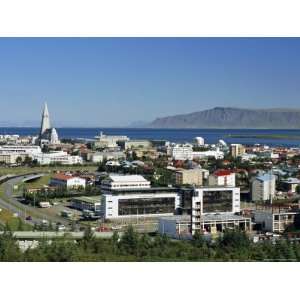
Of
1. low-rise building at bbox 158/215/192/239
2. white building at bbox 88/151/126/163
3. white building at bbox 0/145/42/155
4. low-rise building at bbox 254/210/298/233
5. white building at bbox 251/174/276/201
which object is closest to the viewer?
low-rise building at bbox 158/215/192/239

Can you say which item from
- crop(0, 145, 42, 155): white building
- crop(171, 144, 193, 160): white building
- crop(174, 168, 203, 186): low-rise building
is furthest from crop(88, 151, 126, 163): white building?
crop(174, 168, 203, 186): low-rise building

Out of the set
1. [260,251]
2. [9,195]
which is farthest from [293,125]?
[260,251]

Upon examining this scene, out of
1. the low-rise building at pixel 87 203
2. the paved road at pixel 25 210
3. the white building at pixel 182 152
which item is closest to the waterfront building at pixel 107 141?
the white building at pixel 182 152

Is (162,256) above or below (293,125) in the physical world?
below

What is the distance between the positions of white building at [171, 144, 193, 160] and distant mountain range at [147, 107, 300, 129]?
240 cm

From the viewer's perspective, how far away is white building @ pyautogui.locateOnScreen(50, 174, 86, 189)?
745 cm

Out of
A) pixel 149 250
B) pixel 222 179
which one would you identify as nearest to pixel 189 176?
pixel 222 179

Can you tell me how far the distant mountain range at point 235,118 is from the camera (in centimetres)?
627

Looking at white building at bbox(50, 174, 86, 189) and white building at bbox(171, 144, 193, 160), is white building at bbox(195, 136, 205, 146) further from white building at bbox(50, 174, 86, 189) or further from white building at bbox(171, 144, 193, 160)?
white building at bbox(50, 174, 86, 189)
